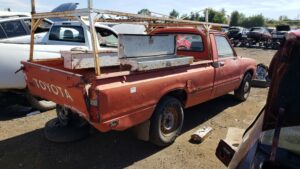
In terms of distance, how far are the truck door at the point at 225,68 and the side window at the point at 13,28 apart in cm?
449

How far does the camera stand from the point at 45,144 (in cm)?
445

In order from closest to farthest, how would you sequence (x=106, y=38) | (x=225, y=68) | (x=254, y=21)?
1. (x=225, y=68)
2. (x=106, y=38)
3. (x=254, y=21)

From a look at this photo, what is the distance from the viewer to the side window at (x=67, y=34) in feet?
23.6

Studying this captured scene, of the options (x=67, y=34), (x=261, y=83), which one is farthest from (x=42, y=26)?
(x=261, y=83)

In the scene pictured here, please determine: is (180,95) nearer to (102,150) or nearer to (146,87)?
(146,87)

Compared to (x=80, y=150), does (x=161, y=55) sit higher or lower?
higher

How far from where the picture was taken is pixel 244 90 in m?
6.87

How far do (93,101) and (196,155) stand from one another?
1.80m

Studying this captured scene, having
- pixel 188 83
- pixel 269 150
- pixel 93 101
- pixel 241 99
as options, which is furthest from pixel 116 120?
pixel 241 99

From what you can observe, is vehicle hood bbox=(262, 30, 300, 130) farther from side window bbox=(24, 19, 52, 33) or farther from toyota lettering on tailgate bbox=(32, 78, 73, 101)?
side window bbox=(24, 19, 52, 33)

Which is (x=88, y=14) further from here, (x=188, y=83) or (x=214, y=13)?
(x=214, y=13)

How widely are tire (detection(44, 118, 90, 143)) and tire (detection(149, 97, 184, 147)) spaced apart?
46.9 inches

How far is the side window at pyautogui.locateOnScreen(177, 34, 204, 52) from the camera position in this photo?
218 inches

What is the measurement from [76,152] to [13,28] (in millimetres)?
3982
